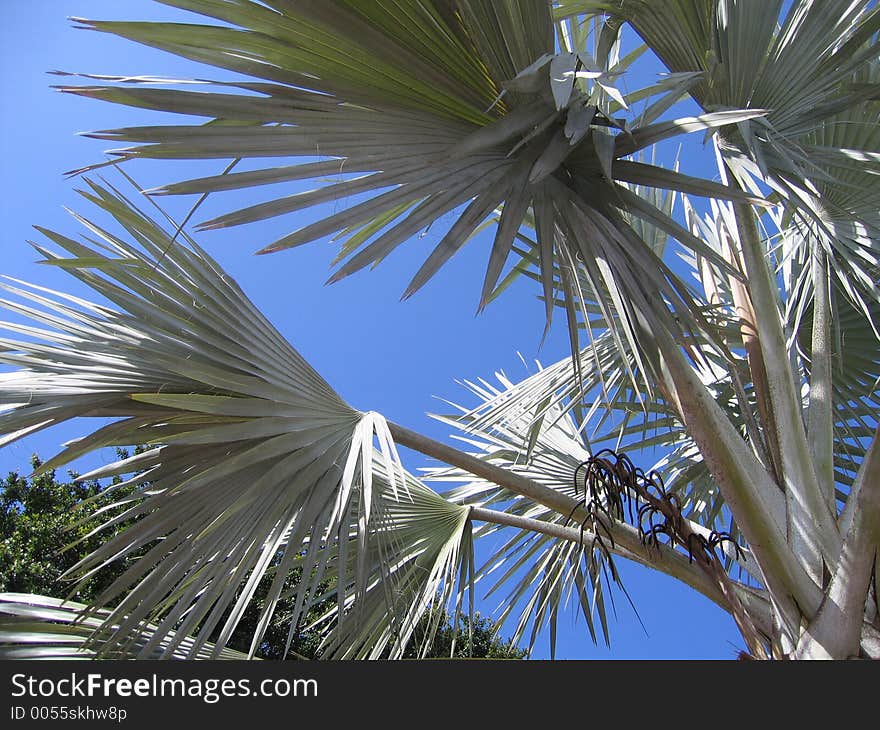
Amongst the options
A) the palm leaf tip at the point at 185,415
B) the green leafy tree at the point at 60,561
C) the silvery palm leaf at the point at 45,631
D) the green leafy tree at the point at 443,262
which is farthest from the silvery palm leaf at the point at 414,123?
the green leafy tree at the point at 60,561

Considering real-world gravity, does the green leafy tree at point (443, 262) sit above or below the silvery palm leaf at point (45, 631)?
above

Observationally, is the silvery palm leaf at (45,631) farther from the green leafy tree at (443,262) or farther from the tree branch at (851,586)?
the tree branch at (851,586)

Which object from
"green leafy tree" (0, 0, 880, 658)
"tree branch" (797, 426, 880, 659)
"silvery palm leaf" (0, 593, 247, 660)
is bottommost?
"silvery palm leaf" (0, 593, 247, 660)

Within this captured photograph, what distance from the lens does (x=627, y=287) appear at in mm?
1655

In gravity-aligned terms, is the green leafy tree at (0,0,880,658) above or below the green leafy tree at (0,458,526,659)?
above

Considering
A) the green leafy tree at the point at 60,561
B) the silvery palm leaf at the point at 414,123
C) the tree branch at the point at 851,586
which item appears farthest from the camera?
the green leafy tree at the point at 60,561

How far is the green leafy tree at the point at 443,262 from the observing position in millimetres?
1403

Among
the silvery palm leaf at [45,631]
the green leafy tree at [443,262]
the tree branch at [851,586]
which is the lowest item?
the silvery palm leaf at [45,631]

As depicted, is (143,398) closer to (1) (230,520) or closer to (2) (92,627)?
(1) (230,520)

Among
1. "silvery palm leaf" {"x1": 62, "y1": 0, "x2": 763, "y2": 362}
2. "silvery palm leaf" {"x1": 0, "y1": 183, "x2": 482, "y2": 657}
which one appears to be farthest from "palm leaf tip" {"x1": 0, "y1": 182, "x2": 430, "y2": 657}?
"silvery palm leaf" {"x1": 62, "y1": 0, "x2": 763, "y2": 362}

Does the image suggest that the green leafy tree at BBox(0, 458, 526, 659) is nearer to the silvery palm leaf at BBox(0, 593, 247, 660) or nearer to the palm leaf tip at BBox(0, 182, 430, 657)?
the silvery palm leaf at BBox(0, 593, 247, 660)

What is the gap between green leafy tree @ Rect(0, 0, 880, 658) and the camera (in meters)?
1.40

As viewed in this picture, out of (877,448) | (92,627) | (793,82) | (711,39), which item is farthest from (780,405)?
(92,627)

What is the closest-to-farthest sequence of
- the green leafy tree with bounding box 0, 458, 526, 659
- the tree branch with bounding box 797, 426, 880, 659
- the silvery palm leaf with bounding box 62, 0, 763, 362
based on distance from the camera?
the silvery palm leaf with bounding box 62, 0, 763, 362
the tree branch with bounding box 797, 426, 880, 659
the green leafy tree with bounding box 0, 458, 526, 659
